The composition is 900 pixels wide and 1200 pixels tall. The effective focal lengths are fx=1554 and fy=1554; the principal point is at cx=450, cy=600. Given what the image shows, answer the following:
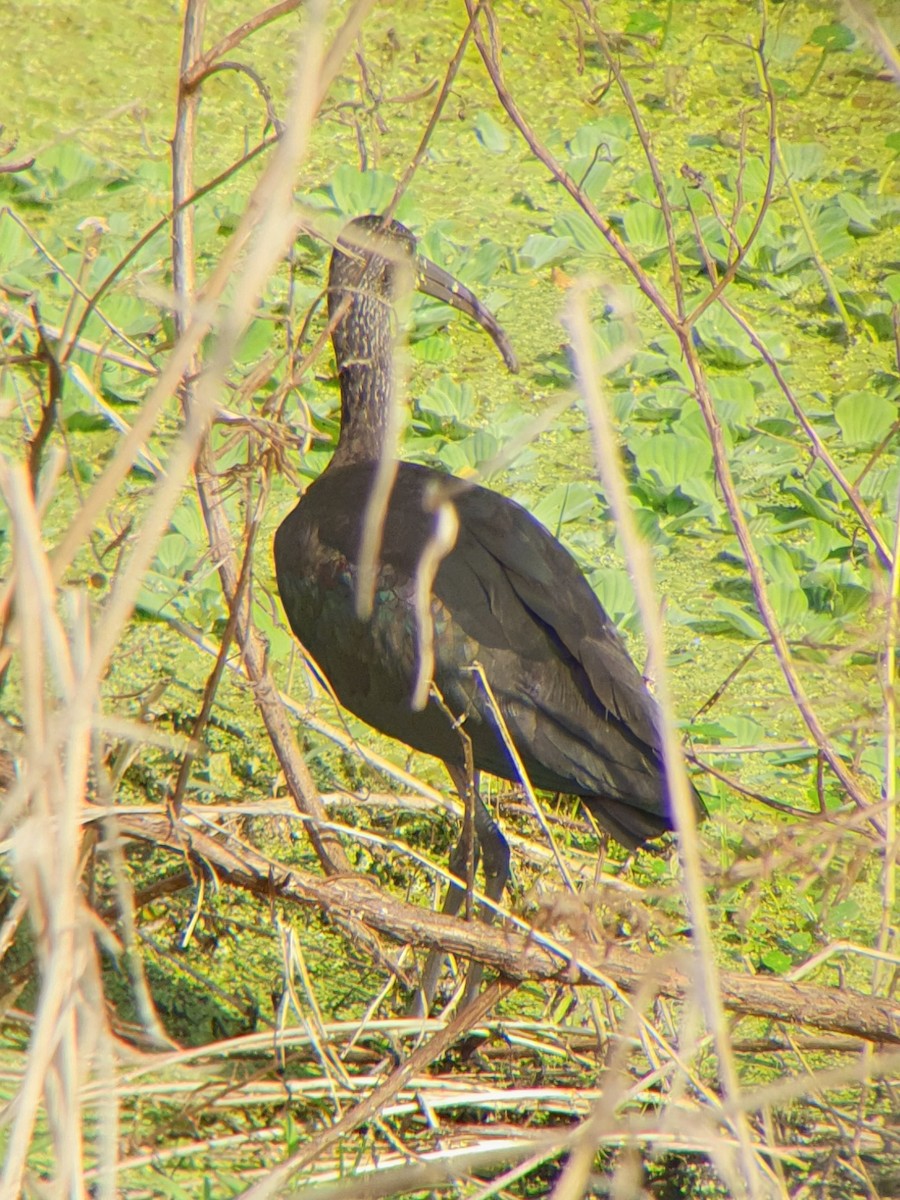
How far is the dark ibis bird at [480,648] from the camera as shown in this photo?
270cm

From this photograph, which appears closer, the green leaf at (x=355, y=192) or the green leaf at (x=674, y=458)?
the green leaf at (x=674, y=458)

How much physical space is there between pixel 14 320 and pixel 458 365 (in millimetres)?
2805

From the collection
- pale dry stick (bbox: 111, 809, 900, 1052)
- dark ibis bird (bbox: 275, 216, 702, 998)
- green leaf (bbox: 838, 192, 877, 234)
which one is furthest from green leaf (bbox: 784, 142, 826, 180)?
pale dry stick (bbox: 111, 809, 900, 1052)

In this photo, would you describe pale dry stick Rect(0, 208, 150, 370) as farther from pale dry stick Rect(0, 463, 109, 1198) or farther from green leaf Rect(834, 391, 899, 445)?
green leaf Rect(834, 391, 899, 445)

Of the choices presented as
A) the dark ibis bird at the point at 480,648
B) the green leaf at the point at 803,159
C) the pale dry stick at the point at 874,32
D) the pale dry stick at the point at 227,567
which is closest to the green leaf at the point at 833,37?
the green leaf at the point at 803,159

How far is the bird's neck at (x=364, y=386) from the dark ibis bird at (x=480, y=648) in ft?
1.03

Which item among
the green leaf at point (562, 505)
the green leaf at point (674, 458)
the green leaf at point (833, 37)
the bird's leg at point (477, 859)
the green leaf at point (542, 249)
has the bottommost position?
the bird's leg at point (477, 859)

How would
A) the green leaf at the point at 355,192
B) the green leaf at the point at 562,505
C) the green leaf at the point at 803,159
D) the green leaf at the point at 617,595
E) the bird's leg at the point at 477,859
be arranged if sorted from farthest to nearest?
the green leaf at the point at 803,159 → the green leaf at the point at 355,192 → the green leaf at the point at 562,505 → the green leaf at the point at 617,595 → the bird's leg at the point at 477,859

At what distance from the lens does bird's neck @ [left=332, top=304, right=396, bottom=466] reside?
3490 mm

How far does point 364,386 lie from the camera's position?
3.53 metres

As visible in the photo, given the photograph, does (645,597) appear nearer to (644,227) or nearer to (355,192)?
(355,192)

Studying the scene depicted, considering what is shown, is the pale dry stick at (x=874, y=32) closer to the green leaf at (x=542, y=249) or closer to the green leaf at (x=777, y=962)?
the green leaf at (x=777, y=962)

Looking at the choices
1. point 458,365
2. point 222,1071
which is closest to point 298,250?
point 458,365

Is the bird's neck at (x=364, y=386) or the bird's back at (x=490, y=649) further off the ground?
the bird's neck at (x=364, y=386)
